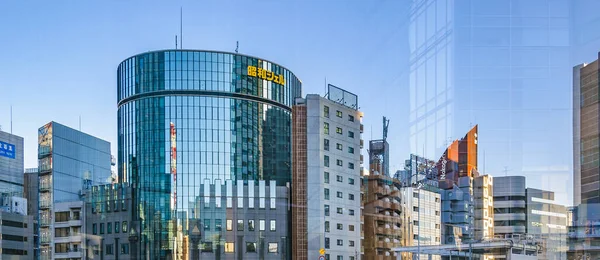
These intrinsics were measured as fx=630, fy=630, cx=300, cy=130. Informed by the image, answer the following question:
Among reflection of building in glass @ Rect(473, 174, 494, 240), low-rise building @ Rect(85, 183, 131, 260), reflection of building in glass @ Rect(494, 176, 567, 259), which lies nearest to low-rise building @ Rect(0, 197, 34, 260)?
low-rise building @ Rect(85, 183, 131, 260)

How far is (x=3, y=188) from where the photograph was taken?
2788cm

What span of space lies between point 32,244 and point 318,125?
14.2 meters

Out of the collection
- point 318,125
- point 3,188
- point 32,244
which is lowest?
point 32,244

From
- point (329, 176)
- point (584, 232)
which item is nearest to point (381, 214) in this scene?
point (329, 176)

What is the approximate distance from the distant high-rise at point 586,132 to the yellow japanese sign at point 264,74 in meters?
17.7

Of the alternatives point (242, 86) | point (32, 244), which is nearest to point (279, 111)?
point (242, 86)

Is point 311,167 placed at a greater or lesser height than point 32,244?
greater

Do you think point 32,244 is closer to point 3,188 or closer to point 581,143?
point 3,188

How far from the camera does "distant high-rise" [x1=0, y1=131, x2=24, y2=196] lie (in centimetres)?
2805

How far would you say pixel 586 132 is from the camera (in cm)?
321

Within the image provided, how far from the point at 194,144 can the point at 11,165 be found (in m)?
13.4

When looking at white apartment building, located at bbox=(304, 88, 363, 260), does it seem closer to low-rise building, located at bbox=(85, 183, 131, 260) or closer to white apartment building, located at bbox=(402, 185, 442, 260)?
white apartment building, located at bbox=(402, 185, 442, 260)

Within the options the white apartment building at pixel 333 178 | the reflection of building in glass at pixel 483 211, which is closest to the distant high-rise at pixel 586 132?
the reflection of building in glass at pixel 483 211

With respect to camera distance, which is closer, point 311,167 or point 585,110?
point 585,110
